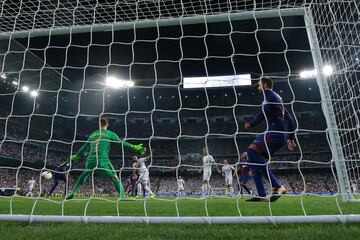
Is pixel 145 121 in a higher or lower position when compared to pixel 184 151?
higher

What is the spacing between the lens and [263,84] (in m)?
4.91

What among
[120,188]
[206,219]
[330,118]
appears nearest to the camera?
[206,219]

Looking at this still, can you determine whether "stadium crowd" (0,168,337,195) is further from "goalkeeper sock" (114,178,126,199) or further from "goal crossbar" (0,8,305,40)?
"goal crossbar" (0,8,305,40)

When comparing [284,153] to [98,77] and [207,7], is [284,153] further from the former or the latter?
[207,7]

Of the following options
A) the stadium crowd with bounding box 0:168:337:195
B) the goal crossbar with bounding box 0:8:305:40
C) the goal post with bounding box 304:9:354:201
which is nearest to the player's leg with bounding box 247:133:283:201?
the goal post with bounding box 304:9:354:201

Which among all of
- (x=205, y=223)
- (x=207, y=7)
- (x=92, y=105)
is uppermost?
(x=92, y=105)

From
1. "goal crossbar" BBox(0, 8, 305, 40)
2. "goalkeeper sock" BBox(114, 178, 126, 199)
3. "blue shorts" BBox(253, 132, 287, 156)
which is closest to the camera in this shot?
"goal crossbar" BBox(0, 8, 305, 40)

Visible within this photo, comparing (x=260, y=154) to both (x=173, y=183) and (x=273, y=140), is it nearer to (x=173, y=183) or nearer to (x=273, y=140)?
(x=273, y=140)

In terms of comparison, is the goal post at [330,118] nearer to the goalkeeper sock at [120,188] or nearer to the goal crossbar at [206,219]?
the goal crossbar at [206,219]

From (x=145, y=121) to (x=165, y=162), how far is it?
5.42 m

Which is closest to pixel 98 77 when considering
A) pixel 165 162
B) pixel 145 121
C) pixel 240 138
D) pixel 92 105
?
pixel 92 105

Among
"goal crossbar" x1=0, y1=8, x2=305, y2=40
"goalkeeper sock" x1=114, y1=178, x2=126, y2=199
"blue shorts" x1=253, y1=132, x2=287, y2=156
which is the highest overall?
"goal crossbar" x1=0, y1=8, x2=305, y2=40

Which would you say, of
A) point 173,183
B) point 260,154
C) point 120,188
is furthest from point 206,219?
point 173,183


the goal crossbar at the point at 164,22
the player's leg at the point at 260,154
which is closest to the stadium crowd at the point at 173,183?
the player's leg at the point at 260,154
